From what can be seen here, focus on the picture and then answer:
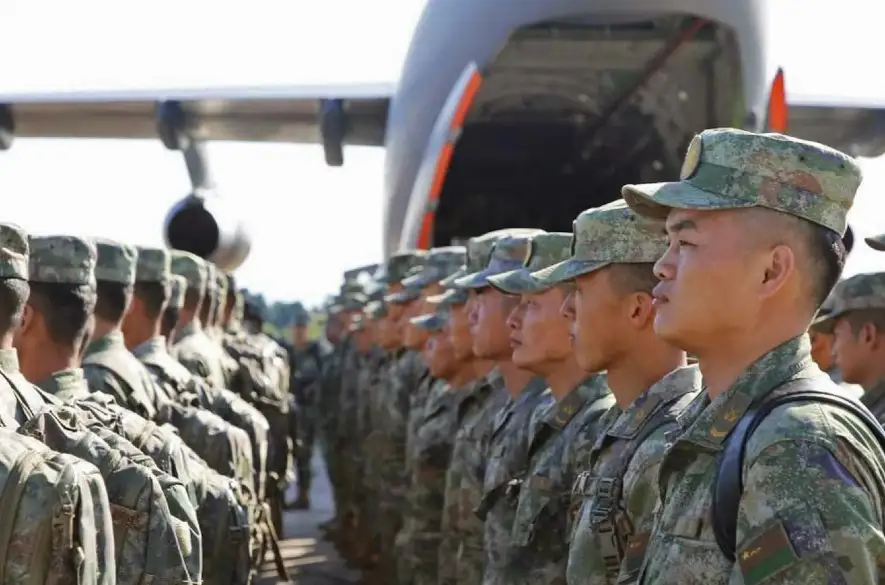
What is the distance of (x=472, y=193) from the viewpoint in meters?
13.6

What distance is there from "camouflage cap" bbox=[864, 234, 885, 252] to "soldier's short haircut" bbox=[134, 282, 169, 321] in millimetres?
2916

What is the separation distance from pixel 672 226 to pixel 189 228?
9926 mm

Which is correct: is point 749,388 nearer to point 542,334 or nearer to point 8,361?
point 8,361

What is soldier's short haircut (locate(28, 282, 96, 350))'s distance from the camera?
3.84 metres

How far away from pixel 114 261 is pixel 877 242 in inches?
102

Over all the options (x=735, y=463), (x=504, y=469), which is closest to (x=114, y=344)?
(x=504, y=469)

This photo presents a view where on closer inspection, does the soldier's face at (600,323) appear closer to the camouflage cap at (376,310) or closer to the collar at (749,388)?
the collar at (749,388)

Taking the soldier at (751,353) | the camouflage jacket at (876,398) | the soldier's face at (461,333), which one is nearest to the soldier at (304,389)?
the soldier's face at (461,333)

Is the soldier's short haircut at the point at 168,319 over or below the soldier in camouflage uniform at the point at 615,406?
over

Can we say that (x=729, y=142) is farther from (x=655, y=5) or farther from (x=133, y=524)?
(x=655, y=5)

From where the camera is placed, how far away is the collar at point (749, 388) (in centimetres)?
217

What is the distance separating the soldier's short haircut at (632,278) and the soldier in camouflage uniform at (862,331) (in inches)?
52.4

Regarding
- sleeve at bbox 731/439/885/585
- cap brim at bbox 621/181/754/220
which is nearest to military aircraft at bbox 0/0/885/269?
Answer: cap brim at bbox 621/181/754/220

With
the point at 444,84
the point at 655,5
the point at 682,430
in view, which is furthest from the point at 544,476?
the point at 444,84
